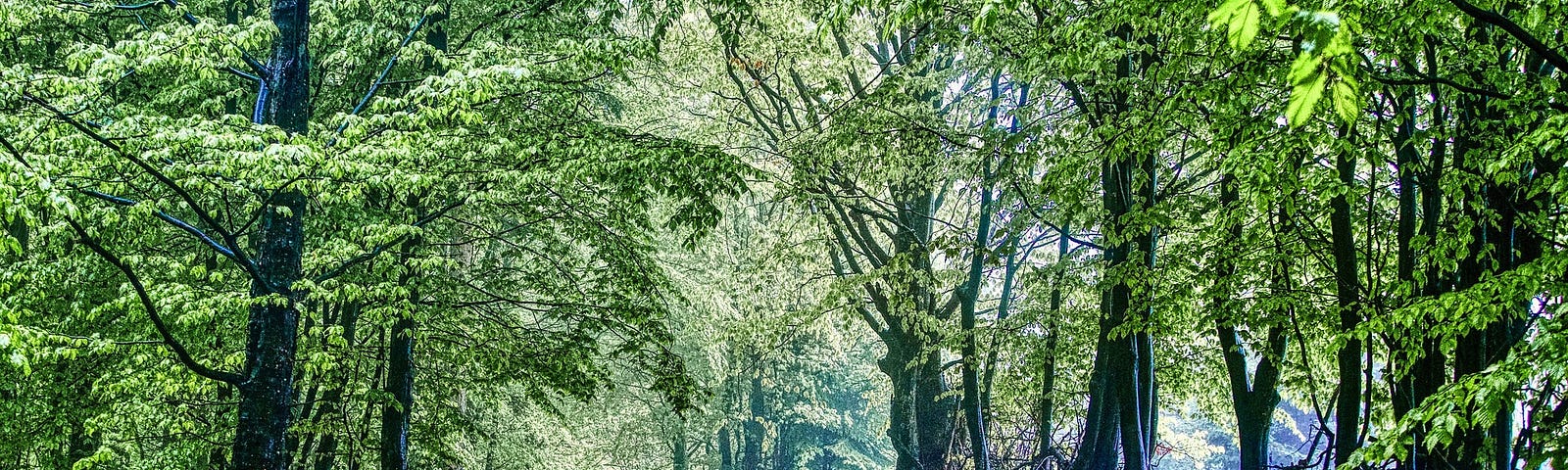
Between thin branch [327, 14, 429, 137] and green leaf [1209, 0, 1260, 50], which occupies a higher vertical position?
thin branch [327, 14, 429, 137]

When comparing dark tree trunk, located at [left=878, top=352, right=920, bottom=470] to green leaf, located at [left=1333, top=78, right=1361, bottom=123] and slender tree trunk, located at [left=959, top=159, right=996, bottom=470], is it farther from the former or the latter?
green leaf, located at [left=1333, top=78, right=1361, bottom=123]

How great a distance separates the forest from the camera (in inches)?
208

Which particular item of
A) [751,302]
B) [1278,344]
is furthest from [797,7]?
[1278,344]

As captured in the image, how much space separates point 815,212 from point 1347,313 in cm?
554

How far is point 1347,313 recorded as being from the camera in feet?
21.6

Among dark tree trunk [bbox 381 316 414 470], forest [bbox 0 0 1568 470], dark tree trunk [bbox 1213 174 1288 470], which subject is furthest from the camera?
dark tree trunk [bbox 381 316 414 470]

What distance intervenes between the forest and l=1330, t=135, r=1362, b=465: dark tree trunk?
3 cm

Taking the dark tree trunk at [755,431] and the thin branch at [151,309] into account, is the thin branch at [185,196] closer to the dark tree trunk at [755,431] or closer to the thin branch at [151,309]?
the thin branch at [151,309]

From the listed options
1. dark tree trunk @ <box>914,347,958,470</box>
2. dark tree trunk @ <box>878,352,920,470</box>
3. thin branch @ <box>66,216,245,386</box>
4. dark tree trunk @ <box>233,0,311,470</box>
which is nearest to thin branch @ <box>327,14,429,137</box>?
dark tree trunk @ <box>233,0,311,470</box>

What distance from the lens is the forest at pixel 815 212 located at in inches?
208

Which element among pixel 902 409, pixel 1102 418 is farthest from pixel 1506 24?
pixel 902 409

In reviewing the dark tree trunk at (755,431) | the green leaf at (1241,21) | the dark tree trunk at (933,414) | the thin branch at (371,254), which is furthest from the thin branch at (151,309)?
the dark tree trunk at (755,431)

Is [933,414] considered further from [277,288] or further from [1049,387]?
[277,288]

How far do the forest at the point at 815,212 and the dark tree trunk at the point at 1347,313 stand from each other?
29 millimetres
